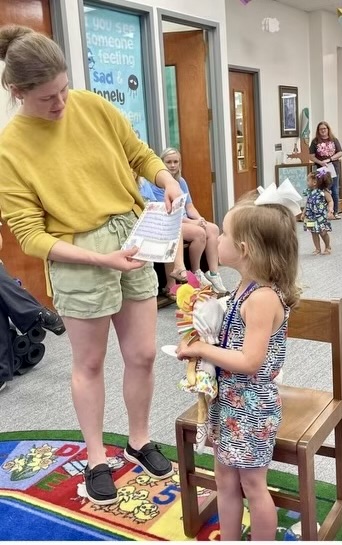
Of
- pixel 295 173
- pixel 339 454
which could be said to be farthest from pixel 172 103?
pixel 339 454

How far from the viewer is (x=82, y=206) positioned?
172 centimetres

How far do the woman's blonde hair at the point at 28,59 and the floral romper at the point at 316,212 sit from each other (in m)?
4.39

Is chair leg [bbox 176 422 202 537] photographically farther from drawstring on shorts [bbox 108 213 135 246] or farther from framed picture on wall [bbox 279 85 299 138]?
framed picture on wall [bbox 279 85 299 138]

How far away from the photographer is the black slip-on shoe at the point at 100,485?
189 centimetres

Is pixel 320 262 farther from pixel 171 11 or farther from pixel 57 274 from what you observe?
pixel 57 274

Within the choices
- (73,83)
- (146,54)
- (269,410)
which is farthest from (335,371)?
(146,54)

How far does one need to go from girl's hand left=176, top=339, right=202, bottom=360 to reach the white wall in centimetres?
646

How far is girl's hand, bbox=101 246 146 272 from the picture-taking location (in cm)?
163

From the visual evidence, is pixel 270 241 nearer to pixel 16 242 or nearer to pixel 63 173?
pixel 63 173

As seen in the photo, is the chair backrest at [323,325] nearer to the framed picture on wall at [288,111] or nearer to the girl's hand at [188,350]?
the girl's hand at [188,350]

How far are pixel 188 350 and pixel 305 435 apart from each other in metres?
0.35

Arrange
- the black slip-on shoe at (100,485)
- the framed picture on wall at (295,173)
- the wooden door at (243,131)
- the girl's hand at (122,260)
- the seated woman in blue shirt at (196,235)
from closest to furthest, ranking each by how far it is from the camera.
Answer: the girl's hand at (122,260), the black slip-on shoe at (100,485), the seated woman in blue shirt at (196,235), the wooden door at (243,131), the framed picture on wall at (295,173)

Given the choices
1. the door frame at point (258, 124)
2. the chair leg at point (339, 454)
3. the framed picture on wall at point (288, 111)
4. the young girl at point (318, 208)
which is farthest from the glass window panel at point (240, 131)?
the chair leg at point (339, 454)

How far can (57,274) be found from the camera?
5.82ft
